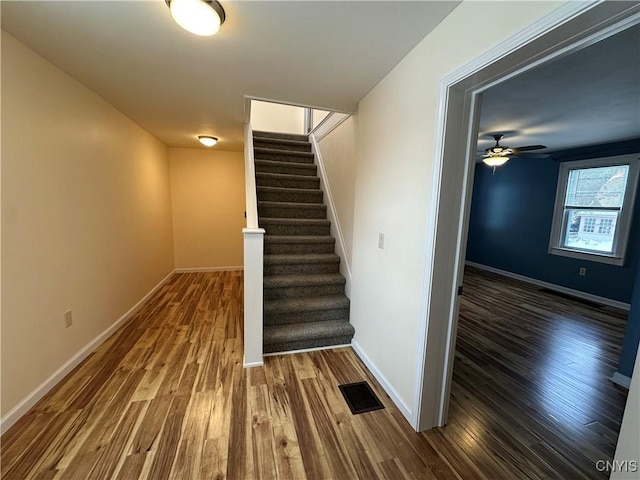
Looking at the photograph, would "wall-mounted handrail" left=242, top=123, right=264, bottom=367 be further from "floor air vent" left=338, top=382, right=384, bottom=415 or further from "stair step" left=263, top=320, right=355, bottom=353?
"floor air vent" left=338, top=382, right=384, bottom=415

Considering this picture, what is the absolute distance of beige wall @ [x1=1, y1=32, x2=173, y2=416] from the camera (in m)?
1.54

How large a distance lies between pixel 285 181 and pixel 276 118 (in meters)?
2.23

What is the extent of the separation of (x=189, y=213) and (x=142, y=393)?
3.45m

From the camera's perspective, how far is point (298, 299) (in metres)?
2.75

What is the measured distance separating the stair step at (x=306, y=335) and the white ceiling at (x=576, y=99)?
7.46ft

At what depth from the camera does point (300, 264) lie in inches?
118

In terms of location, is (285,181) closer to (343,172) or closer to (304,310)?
(343,172)

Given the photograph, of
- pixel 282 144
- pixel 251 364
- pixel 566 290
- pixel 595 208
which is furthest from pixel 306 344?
pixel 595 208

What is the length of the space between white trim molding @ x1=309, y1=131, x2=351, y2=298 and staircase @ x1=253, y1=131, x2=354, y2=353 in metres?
0.07

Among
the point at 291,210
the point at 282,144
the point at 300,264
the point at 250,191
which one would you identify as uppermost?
the point at 282,144

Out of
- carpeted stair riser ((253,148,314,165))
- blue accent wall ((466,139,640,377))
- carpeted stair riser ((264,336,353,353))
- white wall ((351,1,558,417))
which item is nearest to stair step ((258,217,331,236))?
white wall ((351,1,558,417))

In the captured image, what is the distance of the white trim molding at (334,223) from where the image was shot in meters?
2.92

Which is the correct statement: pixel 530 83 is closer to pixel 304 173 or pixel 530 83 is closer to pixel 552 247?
pixel 304 173

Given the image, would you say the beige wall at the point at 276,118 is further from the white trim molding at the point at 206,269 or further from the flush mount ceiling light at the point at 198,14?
the flush mount ceiling light at the point at 198,14
